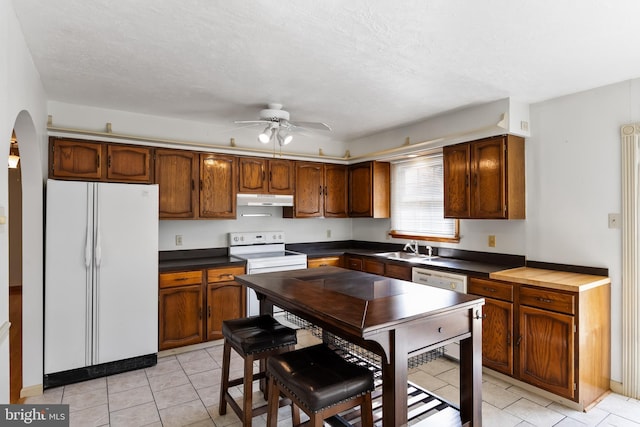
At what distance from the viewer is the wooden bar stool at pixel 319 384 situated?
1.60m

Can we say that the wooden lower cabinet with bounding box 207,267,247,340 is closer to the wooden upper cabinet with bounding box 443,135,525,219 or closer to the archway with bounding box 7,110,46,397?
the archway with bounding box 7,110,46,397

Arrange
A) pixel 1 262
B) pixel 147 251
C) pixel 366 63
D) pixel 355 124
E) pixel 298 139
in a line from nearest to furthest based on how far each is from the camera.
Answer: pixel 1 262
pixel 366 63
pixel 147 251
pixel 355 124
pixel 298 139

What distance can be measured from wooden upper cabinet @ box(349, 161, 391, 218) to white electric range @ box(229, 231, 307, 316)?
110 centimetres

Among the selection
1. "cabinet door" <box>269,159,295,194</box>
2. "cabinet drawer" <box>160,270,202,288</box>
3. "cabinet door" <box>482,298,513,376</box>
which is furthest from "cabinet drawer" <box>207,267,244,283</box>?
"cabinet door" <box>482,298,513,376</box>

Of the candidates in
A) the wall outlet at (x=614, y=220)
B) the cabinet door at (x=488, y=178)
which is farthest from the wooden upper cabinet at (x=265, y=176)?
the wall outlet at (x=614, y=220)

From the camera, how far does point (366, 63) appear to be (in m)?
2.47

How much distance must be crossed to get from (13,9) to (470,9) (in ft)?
7.64

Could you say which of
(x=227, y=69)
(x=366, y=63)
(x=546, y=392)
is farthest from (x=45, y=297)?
(x=546, y=392)

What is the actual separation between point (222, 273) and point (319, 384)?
2.39 m

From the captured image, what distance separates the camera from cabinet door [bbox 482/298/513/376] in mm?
2906

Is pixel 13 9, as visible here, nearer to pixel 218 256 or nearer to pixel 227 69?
pixel 227 69

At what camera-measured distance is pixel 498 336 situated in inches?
118

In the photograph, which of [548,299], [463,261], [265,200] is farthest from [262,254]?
[548,299]

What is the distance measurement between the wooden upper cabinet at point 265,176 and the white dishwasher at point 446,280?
1.89m
